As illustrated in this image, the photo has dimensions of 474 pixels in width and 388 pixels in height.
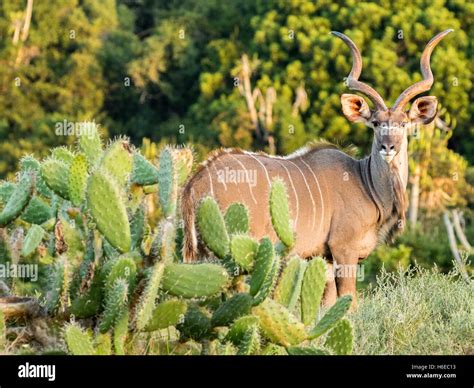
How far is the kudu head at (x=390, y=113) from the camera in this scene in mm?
7982

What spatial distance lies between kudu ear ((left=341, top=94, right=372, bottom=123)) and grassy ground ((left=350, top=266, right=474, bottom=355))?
1.51 m

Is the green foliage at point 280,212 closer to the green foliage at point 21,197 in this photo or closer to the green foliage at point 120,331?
the green foliage at point 120,331

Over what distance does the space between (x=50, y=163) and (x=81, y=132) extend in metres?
0.51

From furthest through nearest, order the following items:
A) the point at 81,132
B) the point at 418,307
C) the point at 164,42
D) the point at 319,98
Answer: the point at 164,42, the point at 319,98, the point at 418,307, the point at 81,132

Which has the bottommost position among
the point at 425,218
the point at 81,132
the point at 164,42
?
the point at 425,218

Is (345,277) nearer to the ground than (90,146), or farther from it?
nearer to the ground

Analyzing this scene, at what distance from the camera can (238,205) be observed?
5.70 meters

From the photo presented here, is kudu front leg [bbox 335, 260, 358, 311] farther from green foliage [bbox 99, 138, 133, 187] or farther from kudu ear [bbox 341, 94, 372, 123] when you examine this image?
green foliage [bbox 99, 138, 133, 187]

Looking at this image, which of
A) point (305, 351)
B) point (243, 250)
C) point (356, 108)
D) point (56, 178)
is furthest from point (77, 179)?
point (356, 108)

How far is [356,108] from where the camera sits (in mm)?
8383

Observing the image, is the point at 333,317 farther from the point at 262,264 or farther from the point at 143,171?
the point at 143,171

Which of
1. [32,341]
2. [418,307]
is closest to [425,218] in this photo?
[418,307]

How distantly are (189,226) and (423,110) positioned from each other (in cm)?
177
